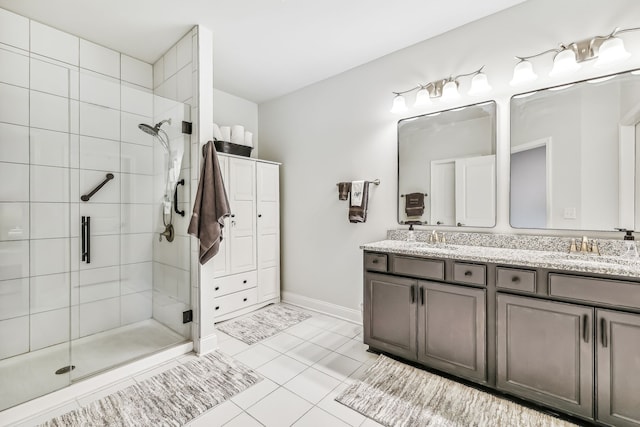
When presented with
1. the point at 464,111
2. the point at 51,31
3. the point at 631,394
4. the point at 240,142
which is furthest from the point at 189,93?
the point at 631,394

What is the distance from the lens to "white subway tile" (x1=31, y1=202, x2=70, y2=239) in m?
1.95

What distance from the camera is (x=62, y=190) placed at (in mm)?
1984

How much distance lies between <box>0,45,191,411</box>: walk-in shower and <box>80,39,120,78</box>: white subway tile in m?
0.12

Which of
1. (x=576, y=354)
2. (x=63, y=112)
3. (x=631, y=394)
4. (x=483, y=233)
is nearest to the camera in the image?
(x=631, y=394)

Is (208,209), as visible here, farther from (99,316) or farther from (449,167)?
(449,167)

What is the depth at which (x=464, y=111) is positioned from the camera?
7.43 ft

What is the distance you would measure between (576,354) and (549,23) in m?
2.08

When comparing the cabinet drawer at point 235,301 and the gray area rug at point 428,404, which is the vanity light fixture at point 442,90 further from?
the cabinet drawer at point 235,301

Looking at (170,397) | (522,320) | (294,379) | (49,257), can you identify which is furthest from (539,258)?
(49,257)

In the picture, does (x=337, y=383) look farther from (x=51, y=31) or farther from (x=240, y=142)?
(x=51, y=31)

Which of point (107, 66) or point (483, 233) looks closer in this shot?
point (483, 233)

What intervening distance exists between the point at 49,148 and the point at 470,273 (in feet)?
9.76

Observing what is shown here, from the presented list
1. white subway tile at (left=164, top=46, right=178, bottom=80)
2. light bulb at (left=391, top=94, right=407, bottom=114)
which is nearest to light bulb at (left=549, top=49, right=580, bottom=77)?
light bulb at (left=391, top=94, right=407, bottom=114)

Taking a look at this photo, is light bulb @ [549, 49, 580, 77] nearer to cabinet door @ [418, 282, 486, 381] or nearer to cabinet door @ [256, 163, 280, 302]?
cabinet door @ [418, 282, 486, 381]
